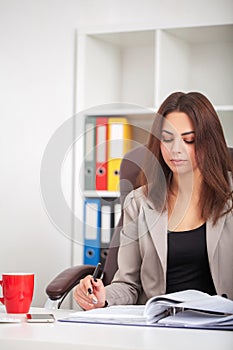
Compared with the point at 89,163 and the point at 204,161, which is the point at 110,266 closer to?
the point at 204,161

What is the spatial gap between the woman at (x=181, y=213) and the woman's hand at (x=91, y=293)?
216mm

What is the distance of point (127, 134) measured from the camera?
3.17m

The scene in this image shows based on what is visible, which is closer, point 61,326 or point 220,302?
point 61,326

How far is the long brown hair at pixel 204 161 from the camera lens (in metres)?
1.75

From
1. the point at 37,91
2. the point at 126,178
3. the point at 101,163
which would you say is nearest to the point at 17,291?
the point at 126,178

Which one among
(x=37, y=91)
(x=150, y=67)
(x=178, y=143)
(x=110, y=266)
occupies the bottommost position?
(x=110, y=266)

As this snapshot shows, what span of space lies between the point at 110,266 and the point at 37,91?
159cm

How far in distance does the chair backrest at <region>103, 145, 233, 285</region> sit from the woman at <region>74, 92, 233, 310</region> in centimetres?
17

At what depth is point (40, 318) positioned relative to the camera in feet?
3.93

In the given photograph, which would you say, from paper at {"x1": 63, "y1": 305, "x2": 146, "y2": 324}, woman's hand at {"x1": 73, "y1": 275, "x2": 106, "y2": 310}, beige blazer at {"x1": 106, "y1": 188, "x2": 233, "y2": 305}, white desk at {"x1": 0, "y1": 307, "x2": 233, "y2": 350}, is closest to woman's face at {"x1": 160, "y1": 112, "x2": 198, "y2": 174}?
beige blazer at {"x1": 106, "y1": 188, "x2": 233, "y2": 305}

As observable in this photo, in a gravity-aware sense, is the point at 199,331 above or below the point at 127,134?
below

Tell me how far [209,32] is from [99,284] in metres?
2.05

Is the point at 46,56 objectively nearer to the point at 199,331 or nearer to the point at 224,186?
the point at 224,186

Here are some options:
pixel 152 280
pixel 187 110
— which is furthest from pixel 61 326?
pixel 187 110
